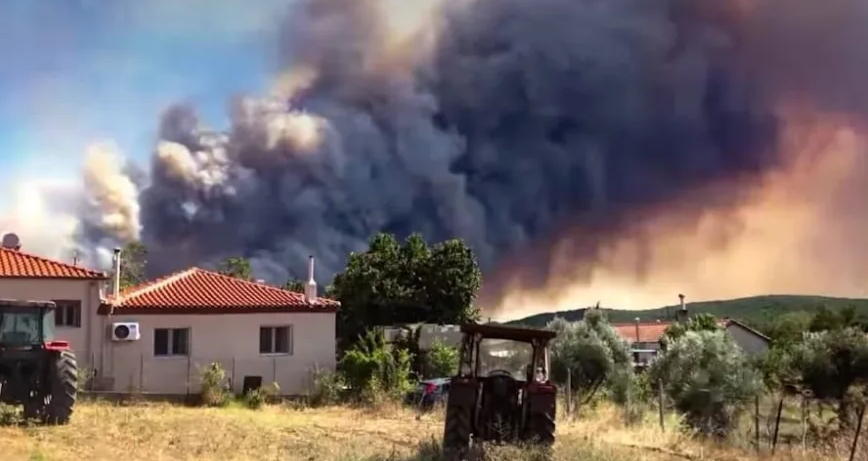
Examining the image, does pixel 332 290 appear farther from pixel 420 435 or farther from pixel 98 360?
pixel 420 435

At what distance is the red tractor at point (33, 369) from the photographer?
19969 millimetres

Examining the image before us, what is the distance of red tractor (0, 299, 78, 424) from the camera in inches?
786

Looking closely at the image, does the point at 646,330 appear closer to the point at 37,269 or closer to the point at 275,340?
the point at 275,340

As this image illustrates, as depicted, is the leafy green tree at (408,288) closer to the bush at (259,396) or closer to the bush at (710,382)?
the bush at (259,396)

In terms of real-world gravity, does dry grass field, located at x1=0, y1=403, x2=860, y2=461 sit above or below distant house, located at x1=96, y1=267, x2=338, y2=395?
below

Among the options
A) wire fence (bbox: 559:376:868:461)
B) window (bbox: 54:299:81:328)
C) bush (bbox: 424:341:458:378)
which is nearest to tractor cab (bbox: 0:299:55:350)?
window (bbox: 54:299:81:328)

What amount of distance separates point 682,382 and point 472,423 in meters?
9.95

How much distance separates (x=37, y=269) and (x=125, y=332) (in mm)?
3445

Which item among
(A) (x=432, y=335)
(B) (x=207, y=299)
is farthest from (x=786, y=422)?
(B) (x=207, y=299)

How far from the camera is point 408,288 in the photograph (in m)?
48.2

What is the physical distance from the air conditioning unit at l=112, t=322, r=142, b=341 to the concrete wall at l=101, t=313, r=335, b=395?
45 cm

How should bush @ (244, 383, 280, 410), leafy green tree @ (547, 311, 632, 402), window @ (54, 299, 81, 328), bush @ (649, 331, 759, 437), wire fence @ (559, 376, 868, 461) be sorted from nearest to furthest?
wire fence @ (559, 376, 868, 461)
bush @ (649, 331, 759, 437)
bush @ (244, 383, 280, 410)
leafy green tree @ (547, 311, 632, 402)
window @ (54, 299, 81, 328)

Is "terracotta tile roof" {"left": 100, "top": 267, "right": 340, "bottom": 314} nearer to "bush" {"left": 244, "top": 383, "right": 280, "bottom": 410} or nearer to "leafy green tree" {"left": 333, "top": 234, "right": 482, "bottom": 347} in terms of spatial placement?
"bush" {"left": 244, "top": 383, "right": 280, "bottom": 410}

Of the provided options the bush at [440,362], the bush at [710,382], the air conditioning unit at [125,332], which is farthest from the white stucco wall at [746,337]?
the air conditioning unit at [125,332]
